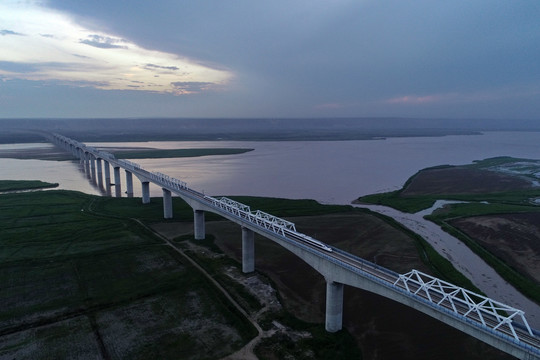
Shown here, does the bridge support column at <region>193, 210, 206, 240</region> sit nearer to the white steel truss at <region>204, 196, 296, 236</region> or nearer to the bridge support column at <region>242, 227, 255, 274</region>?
the white steel truss at <region>204, 196, 296, 236</region>

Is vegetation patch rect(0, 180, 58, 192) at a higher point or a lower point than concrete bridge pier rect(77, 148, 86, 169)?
lower

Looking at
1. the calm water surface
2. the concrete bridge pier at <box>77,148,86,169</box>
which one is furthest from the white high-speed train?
the concrete bridge pier at <box>77,148,86,169</box>

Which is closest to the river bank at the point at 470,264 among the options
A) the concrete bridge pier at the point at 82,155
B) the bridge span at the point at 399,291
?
the bridge span at the point at 399,291

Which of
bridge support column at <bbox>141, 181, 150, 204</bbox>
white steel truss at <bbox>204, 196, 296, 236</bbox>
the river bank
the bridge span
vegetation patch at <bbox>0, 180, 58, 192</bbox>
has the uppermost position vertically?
white steel truss at <bbox>204, 196, 296, 236</bbox>

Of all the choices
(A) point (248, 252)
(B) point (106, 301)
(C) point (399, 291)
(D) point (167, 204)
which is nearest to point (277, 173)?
(D) point (167, 204)

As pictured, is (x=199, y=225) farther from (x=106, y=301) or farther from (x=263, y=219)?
(x=106, y=301)

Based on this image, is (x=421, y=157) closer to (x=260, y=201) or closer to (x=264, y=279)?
(x=260, y=201)

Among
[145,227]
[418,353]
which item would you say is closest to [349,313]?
[418,353]

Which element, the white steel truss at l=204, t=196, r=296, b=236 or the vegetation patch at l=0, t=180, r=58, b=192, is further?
the vegetation patch at l=0, t=180, r=58, b=192
